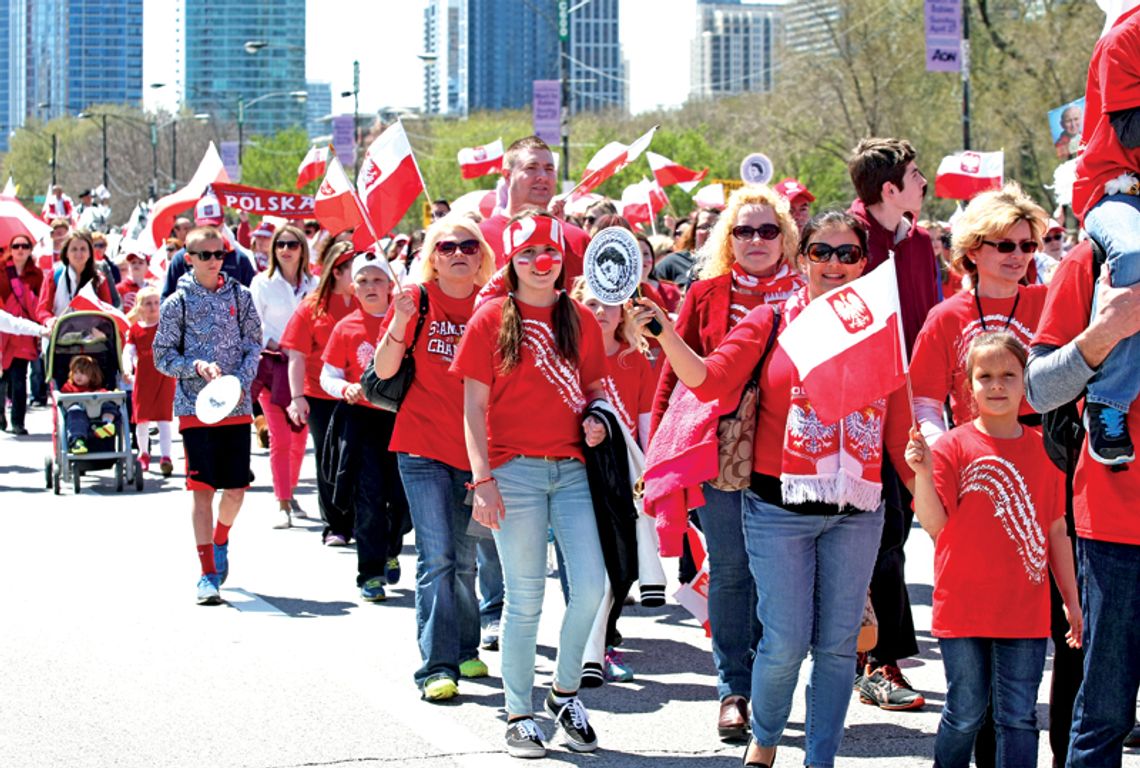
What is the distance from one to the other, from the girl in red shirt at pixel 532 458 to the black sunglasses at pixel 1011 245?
1541 mm

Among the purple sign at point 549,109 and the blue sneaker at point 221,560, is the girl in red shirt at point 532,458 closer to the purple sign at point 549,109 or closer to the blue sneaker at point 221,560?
the blue sneaker at point 221,560

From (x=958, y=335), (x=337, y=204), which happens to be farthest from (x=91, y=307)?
(x=958, y=335)

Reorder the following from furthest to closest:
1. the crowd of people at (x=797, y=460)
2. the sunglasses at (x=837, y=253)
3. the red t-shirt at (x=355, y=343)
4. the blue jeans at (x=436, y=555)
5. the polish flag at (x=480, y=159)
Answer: the polish flag at (x=480, y=159)
the red t-shirt at (x=355, y=343)
the blue jeans at (x=436, y=555)
the sunglasses at (x=837, y=253)
the crowd of people at (x=797, y=460)

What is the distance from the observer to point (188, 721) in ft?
21.9

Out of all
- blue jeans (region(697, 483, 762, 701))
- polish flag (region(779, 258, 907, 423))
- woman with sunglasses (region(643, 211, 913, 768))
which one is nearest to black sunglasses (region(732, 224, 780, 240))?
woman with sunglasses (region(643, 211, 913, 768))

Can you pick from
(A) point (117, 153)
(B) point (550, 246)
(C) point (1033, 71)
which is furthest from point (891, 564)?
(A) point (117, 153)

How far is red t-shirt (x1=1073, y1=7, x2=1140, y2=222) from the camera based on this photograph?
417cm

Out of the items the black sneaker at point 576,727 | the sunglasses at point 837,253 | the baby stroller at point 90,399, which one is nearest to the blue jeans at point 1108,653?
the sunglasses at point 837,253

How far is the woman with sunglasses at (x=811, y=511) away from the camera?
5430 millimetres

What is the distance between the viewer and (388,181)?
7.94 metres

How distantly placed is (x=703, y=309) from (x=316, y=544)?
539 cm

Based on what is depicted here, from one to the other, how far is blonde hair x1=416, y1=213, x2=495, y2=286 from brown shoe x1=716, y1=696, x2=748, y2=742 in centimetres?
206

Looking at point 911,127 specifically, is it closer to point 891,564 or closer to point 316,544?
point 316,544

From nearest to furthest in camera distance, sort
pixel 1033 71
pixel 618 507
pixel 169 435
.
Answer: pixel 618 507
pixel 169 435
pixel 1033 71
